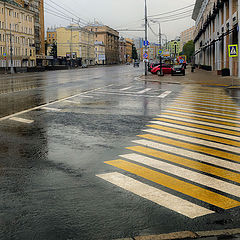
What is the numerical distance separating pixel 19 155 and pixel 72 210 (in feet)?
9.94

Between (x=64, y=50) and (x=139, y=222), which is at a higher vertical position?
(x=64, y=50)

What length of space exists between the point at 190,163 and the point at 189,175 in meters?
0.69

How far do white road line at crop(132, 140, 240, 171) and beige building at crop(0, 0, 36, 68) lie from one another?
239 feet

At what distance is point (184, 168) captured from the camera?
6.13 metres

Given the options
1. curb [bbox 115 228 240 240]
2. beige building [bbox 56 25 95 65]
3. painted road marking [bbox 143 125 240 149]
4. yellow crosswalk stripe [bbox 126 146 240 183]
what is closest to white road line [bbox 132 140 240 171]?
yellow crosswalk stripe [bbox 126 146 240 183]

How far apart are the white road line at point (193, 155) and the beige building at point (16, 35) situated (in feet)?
239

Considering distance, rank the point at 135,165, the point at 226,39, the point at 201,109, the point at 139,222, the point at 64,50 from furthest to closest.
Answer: the point at 64,50 < the point at 226,39 < the point at 201,109 < the point at 135,165 < the point at 139,222

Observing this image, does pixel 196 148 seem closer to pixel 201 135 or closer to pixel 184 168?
pixel 201 135

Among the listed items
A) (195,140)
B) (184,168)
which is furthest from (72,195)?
(195,140)

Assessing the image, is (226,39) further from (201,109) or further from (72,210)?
(72,210)

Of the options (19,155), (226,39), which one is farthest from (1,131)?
(226,39)

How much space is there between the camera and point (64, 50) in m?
138

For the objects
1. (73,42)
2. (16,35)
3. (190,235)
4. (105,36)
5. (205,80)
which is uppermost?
(105,36)

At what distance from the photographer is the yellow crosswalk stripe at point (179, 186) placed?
15.4 feet
